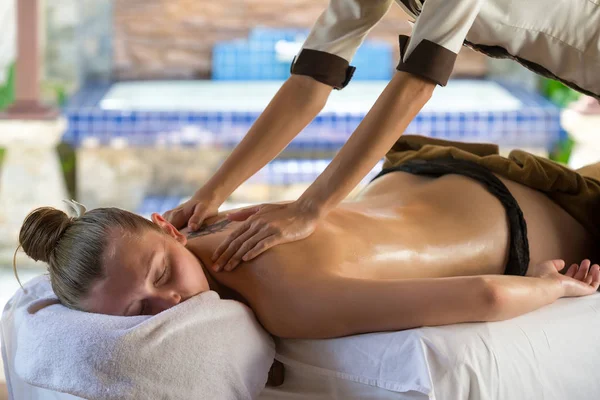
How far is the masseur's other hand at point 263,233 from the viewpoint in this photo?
1916 mm

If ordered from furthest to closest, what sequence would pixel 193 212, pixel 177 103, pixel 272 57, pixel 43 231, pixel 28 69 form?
pixel 272 57
pixel 177 103
pixel 28 69
pixel 193 212
pixel 43 231

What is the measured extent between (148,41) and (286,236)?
575 centimetres

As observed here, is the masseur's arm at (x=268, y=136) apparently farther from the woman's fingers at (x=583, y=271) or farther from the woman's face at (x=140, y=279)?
the woman's fingers at (x=583, y=271)

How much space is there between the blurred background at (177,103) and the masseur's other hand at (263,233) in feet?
10.5

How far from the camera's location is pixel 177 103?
21.3 feet

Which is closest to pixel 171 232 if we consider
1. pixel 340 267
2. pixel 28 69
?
pixel 340 267

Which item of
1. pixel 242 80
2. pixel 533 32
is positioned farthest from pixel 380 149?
pixel 242 80

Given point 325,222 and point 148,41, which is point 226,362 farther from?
point 148,41

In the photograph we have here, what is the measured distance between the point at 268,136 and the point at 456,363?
0.91 m

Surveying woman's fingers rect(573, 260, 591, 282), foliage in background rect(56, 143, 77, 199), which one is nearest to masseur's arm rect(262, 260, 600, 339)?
woman's fingers rect(573, 260, 591, 282)

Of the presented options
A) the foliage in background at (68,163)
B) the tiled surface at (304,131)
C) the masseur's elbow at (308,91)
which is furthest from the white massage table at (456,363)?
the foliage in background at (68,163)

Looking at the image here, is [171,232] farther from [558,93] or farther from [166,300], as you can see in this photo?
[558,93]

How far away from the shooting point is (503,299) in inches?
70.4

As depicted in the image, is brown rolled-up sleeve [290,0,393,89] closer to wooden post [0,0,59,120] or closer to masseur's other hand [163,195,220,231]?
masseur's other hand [163,195,220,231]
